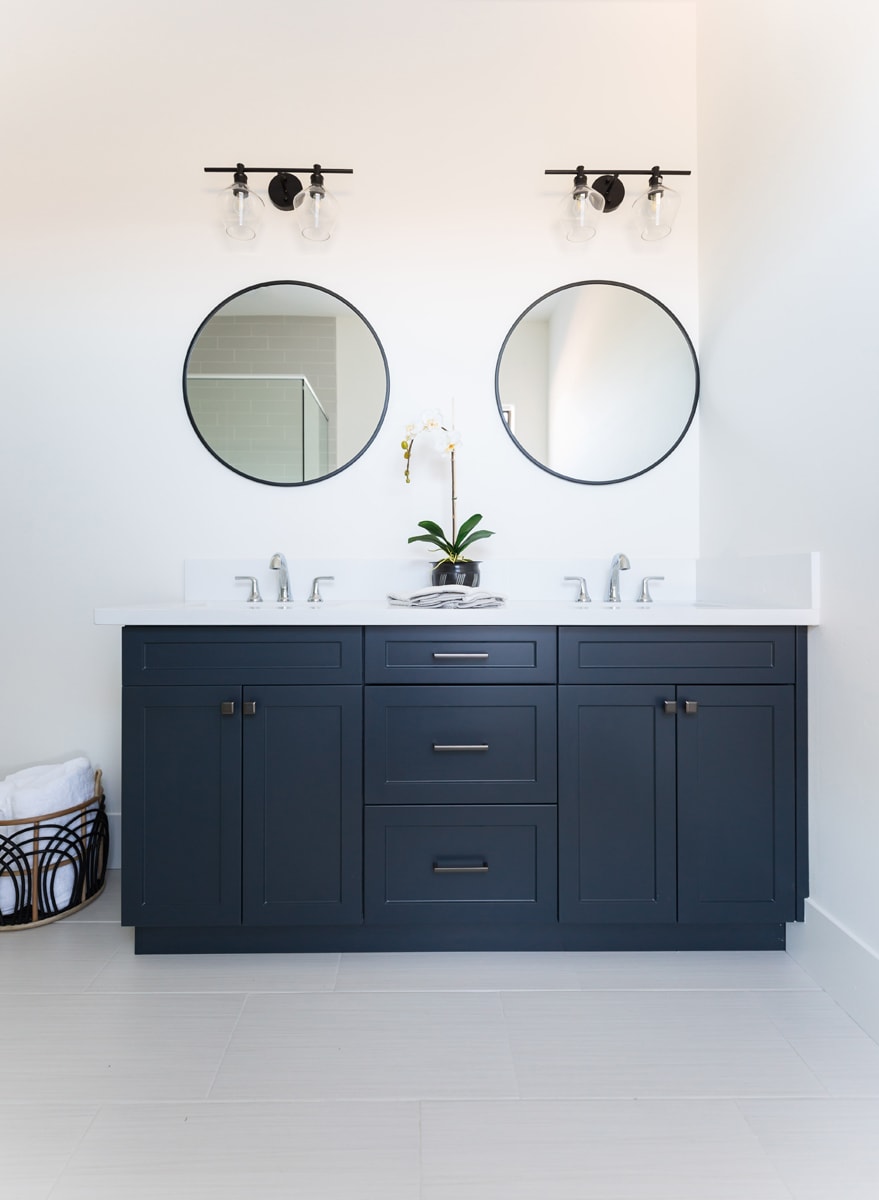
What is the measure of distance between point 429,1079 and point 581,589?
1451mm

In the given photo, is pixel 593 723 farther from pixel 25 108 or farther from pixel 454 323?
pixel 25 108

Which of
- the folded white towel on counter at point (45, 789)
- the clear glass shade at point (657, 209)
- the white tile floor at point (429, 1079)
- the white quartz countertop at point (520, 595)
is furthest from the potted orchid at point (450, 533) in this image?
the folded white towel on counter at point (45, 789)

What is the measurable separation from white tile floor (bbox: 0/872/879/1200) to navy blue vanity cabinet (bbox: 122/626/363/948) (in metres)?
0.17

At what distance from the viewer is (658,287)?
7.85 feet

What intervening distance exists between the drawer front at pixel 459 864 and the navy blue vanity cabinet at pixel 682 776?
0.22 ft

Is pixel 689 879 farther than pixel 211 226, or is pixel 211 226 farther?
pixel 211 226

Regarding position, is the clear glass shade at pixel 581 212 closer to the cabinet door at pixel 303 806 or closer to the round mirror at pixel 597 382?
the round mirror at pixel 597 382

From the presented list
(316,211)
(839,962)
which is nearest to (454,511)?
(316,211)

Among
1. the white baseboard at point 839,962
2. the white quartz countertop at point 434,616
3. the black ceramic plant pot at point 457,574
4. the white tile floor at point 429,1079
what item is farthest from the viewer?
the black ceramic plant pot at point 457,574

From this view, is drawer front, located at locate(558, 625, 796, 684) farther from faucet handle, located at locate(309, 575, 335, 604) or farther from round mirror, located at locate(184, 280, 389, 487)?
round mirror, located at locate(184, 280, 389, 487)

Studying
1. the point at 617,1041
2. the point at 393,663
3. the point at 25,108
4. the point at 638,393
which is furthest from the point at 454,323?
the point at 617,1041

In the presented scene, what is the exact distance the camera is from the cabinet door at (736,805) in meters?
1.78

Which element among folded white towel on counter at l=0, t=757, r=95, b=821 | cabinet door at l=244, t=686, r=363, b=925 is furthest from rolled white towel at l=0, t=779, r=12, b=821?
cabinet door at l=244, t=686, r=363, b=925

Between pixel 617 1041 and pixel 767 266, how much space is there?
6.38ft
